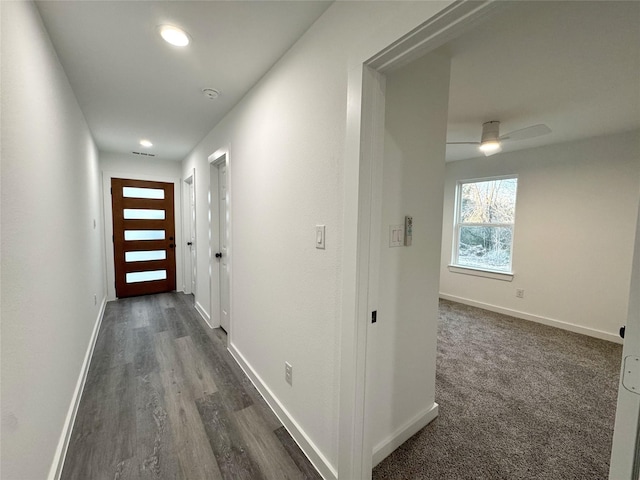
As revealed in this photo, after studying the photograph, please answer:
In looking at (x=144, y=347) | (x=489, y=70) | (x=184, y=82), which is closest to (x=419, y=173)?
(x=489, y=70)

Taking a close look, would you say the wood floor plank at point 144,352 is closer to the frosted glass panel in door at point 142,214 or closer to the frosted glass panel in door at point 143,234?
the frosted glass panel in door at point 143,234

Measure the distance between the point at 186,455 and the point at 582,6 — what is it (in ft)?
10.3

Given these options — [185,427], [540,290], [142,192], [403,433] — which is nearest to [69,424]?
[185,427]

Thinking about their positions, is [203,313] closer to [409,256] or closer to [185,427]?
[185,427]

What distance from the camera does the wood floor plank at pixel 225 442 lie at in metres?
1.44

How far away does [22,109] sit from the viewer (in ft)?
3.83

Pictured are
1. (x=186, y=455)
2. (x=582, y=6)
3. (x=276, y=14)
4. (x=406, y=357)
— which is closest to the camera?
(x=582, y=6)

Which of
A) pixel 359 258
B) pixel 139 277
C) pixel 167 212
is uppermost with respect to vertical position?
pixel 167 212

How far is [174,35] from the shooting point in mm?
1534

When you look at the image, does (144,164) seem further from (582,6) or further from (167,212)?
(582,6)

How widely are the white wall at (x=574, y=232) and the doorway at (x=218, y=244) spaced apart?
13.0 feet

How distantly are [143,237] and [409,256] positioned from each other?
4755mm

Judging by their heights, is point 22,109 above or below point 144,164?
below

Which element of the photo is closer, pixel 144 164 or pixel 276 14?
pixel 276 14
